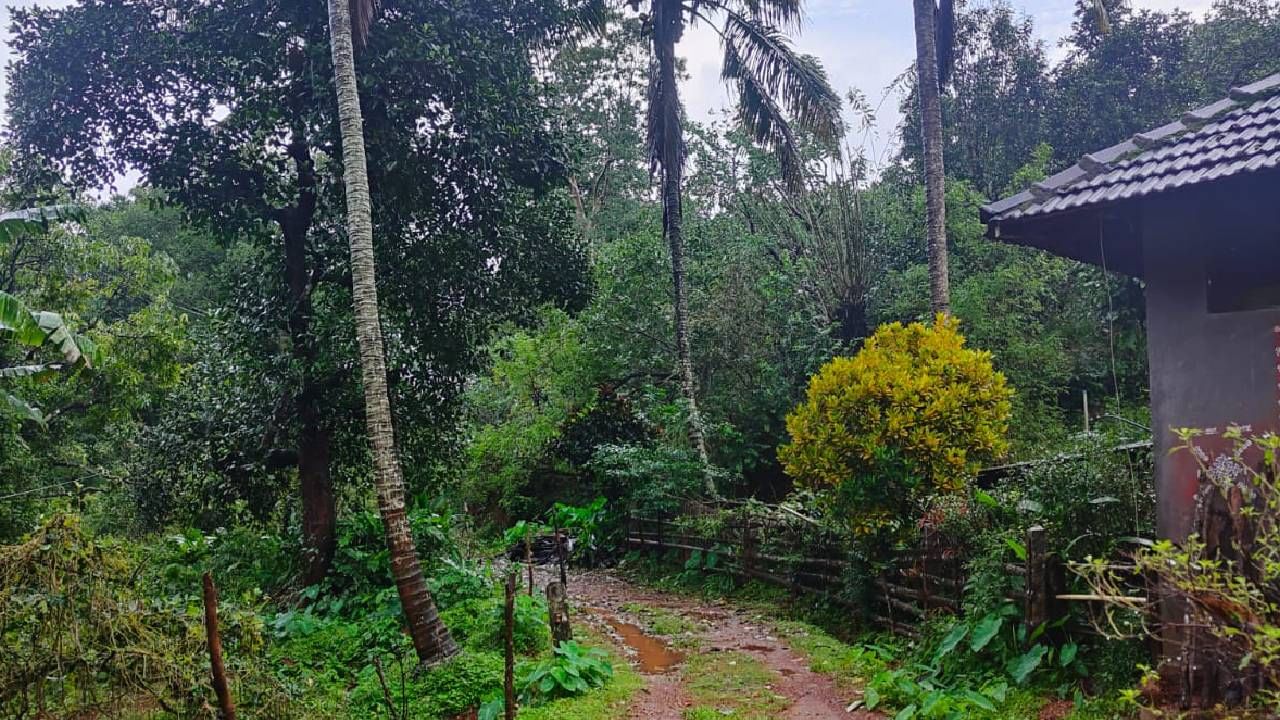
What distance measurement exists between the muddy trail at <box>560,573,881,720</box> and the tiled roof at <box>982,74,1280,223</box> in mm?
4507

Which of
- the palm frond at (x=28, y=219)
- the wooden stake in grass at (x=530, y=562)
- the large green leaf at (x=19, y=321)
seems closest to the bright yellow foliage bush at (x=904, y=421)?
the wooden stake in grass at (x=530, y=562)

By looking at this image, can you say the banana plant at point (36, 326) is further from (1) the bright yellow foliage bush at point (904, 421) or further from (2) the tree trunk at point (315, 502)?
(1) the bright yellow foliage bush at point (904, 421)

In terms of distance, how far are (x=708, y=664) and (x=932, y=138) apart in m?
8.73

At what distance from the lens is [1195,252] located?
6.04 metres

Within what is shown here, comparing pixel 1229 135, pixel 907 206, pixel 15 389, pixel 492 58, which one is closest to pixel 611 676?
→ pixel 1229 135

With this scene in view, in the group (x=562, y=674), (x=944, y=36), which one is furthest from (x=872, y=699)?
(x=944, y=36)

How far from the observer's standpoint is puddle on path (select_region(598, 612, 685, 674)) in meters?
9.83

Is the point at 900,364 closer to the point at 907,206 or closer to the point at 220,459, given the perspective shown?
the point at 220,459

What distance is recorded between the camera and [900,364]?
9539 mm

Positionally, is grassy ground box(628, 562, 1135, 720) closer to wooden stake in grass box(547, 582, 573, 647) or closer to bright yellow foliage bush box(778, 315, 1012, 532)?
bright yellow foliage bush box(778, 315, 1012, 532)

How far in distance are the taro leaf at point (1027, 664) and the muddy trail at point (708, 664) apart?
49.2 inches

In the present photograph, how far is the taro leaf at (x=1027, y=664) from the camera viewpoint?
6.97m

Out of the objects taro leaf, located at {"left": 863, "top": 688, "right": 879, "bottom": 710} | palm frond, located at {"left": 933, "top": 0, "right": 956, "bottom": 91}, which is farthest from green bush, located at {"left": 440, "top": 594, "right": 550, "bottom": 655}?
palm frond, located at {"left": 933, "top": 0, "right": 956, "bottom": 91}

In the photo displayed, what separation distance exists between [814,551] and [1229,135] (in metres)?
7.61
